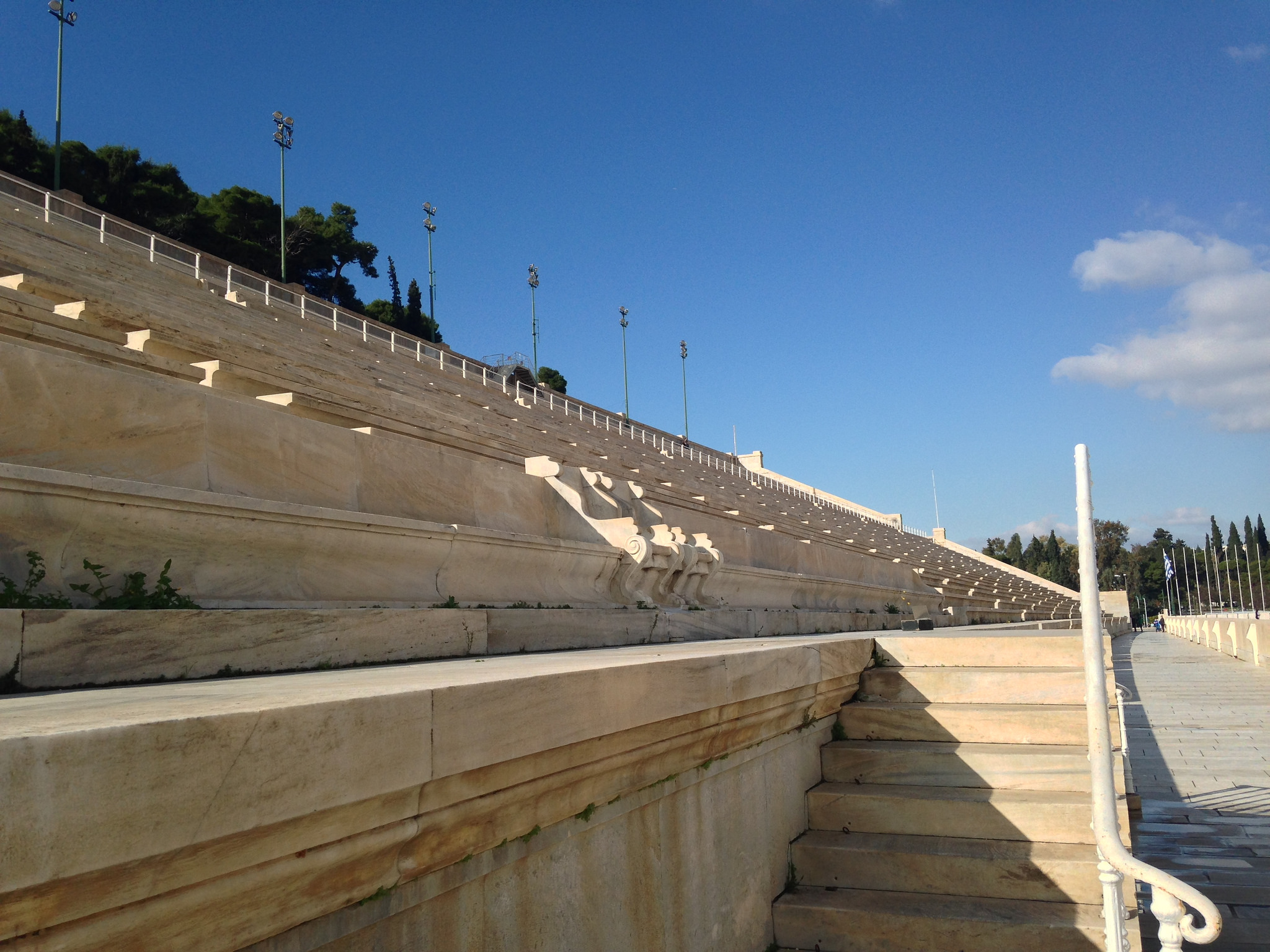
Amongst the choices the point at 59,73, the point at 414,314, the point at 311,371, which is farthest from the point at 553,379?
the point at 311,371

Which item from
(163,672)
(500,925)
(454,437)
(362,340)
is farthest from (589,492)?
(362,340)

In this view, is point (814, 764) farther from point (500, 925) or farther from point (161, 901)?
point (161, 901)

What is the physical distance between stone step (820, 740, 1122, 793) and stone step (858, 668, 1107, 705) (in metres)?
0.31

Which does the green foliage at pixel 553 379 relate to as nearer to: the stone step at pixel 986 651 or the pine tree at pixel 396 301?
the pine tree at pixel 396 301

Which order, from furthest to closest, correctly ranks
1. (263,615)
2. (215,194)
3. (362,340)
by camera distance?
(215,194)
(362,340)
(263,615)

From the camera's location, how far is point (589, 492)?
7172 millimetres

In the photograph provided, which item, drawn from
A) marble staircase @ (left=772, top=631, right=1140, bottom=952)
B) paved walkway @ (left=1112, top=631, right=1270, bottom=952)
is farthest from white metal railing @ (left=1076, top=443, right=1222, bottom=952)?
paved walkway @ (left=1112, top=631, right=1270, bottom=952)

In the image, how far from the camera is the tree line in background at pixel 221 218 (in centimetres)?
3516

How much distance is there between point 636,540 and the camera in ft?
22.4

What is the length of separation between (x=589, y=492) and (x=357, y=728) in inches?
220

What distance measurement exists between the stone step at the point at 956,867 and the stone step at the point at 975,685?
0.95 metres

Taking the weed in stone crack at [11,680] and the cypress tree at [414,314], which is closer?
the weed in stone crack at [11,680]

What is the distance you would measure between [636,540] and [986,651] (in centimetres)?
266


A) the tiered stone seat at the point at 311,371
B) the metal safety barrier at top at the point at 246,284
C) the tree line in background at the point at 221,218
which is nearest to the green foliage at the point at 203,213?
the tree line in background at the point at 221,218
